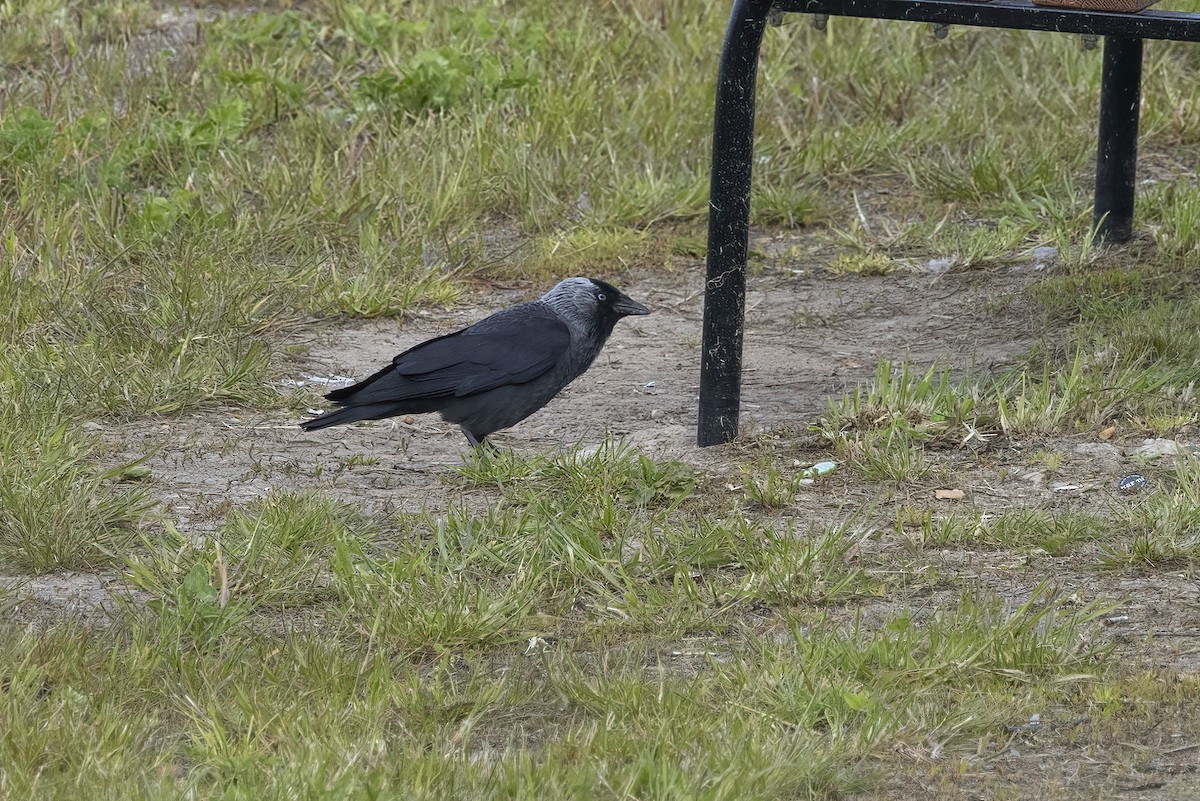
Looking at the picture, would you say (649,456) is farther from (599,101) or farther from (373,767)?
(599,101)

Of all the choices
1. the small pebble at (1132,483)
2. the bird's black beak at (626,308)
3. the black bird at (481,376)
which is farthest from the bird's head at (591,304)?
the small pebble at (1132,483)

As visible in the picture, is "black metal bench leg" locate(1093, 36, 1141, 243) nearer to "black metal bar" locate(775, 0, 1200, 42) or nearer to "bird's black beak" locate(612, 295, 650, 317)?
"black metal bar" locate(775, 0, 1200, 42)

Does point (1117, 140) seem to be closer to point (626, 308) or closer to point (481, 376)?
point (626, 308)

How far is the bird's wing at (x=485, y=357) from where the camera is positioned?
4.73 metres

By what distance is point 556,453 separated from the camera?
15.9 feet

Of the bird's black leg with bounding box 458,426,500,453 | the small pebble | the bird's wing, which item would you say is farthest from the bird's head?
the small pebble

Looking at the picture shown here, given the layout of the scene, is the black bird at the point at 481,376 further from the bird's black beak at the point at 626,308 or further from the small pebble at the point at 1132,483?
the small pebble at the point at 1132,483

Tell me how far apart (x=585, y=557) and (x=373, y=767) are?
1093 mm

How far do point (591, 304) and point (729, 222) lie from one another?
926 millimetres

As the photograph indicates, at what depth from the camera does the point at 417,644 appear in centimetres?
344

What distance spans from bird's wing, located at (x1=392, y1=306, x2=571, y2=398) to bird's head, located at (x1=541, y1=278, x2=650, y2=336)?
0.21m

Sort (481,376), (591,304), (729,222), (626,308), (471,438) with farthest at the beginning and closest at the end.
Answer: (626,308), (591,304), (471,438), (481,376), (729,222)

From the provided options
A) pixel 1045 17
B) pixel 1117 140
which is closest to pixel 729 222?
pixel 1045 17

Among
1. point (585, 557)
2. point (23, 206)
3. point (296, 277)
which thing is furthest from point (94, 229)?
point (585, 557)
